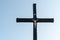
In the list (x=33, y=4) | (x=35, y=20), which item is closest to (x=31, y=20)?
(x=35, y=20)

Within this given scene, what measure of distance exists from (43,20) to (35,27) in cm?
68

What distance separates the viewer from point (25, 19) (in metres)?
9.52

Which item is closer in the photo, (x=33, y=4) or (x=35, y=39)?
(x=35, y=39)

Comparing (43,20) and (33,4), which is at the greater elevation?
(33,4)

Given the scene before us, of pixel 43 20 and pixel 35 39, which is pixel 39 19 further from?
pixel 35 39

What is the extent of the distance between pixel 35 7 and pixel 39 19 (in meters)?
0.66

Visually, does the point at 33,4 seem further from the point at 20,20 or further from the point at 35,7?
the point at 20,20

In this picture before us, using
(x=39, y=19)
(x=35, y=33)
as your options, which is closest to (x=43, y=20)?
(x=39, y=19)

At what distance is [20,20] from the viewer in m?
9.48

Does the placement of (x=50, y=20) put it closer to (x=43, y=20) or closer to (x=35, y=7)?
(x=43, y=20)

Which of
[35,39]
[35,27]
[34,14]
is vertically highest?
[34,14]

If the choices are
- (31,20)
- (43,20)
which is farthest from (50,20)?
(31,20)

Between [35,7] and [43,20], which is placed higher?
[35,7]

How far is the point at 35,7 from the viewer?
954 centimetres
